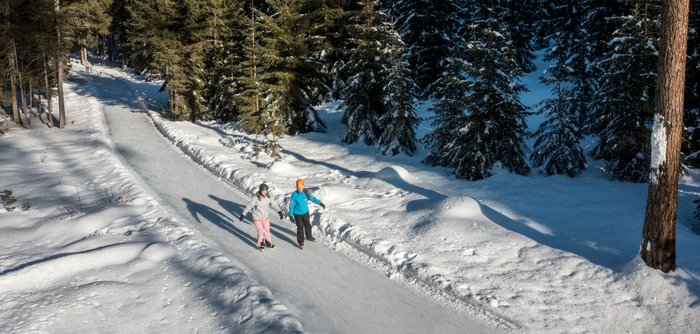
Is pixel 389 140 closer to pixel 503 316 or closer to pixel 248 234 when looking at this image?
pixel 248 234

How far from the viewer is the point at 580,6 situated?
34.6 m

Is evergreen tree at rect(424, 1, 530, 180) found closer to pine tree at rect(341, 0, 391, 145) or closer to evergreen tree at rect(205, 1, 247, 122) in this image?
pine tree at rect(341, 0, 391, 145)

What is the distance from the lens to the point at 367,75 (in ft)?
71.8

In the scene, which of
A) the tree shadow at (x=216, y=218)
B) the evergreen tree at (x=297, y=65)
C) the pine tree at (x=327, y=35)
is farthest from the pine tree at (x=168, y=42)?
the tree shadow at (x=216, y=218)

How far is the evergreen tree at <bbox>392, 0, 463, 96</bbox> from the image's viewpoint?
2972 centimetres

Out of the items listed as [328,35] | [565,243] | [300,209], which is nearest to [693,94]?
[565,243]

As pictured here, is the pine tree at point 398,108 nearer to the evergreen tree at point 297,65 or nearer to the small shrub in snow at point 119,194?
the evergreen tree at point 297,65

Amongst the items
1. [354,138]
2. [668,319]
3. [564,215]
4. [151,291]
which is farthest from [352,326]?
[354,138]

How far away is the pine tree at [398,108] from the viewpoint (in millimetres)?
19625

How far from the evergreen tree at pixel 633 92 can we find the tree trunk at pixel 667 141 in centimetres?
742

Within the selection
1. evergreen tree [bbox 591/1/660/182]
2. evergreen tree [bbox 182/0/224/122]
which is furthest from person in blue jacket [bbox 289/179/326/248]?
evergreen tree [bbox 182/0/224/122]

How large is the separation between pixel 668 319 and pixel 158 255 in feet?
34.3

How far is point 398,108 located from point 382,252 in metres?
11.3

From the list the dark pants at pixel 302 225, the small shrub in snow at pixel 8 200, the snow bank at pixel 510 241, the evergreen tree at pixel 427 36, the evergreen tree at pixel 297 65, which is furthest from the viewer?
the evergreen tree at pixel 427 36
